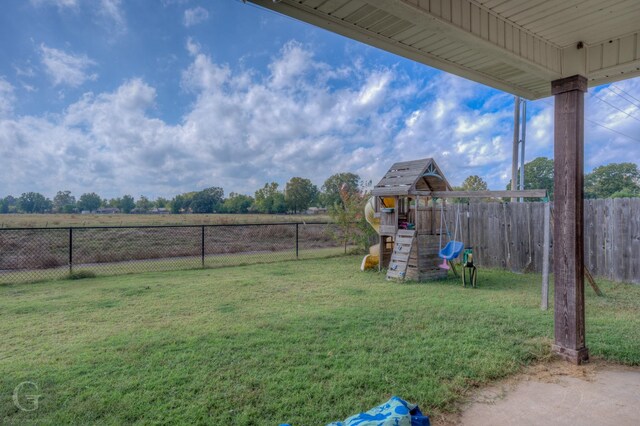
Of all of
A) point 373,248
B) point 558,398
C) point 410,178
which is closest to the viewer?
point 558,398

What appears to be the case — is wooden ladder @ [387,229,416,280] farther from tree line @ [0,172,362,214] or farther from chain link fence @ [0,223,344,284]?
tree line @ [0,172,362,214]

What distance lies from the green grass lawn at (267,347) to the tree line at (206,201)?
15554mm

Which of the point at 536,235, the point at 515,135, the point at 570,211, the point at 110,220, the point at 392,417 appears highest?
the point at 515,135

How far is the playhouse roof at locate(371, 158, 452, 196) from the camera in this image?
7.01 metres

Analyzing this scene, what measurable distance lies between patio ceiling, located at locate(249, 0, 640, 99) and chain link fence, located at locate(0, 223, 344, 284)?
22.3 feet

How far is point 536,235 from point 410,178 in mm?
2846

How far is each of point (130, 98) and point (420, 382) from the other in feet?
44.1

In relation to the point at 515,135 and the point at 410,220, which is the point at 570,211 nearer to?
the point at 410,220

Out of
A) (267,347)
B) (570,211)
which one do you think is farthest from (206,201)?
(570,211)

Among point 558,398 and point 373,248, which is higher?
point 373,248

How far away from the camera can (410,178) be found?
280 inches

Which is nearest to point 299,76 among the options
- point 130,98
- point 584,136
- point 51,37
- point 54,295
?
point 130,98

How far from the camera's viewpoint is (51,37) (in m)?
8.91

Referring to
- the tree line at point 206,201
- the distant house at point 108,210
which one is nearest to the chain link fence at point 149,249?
the tree line at point 206,201
